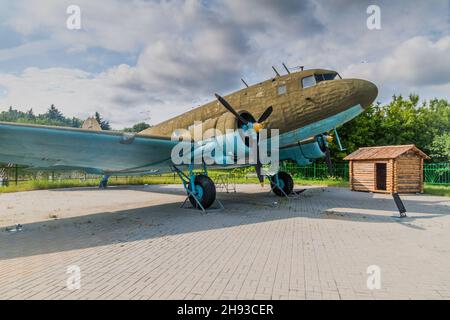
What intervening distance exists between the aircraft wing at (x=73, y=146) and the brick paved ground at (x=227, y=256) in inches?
79.0

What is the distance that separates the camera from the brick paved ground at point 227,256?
3.73 m

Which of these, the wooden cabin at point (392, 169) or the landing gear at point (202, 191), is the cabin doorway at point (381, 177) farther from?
the landing gear at point (202, 191)

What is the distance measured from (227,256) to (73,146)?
19.8 feet

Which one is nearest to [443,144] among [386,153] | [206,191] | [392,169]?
[386,153]

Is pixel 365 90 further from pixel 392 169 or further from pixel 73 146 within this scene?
pixel 73 146

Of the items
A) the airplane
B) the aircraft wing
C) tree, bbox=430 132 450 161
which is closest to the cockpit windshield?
the airplane

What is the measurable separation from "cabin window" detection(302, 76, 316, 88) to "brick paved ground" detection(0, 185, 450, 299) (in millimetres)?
5001

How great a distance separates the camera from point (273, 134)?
1145 centimetres

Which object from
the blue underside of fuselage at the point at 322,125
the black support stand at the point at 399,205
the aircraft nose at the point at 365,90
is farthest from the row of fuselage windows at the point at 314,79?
the black support stand at the point at 399,205

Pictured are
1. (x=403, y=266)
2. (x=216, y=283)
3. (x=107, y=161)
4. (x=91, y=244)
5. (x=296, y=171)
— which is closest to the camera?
(x=216, y=283)

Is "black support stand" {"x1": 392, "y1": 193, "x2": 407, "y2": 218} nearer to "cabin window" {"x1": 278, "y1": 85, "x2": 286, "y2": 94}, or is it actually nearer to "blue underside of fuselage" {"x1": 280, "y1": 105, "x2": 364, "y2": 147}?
"blue underside of fuselage" {"x1": 280, "y1": 105, "x2": 364, "y2": 147}

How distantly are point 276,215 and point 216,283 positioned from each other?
20.0 ft
